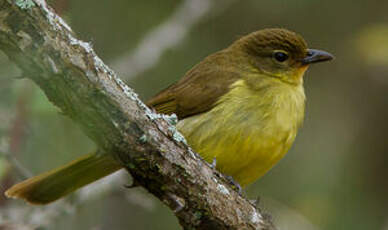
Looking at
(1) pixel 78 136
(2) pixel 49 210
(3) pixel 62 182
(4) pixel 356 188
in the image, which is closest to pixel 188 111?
(3) pixel 62 182

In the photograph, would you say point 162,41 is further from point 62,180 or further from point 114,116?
point 114,116

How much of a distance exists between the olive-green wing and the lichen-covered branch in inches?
44.4

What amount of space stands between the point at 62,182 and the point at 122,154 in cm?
132

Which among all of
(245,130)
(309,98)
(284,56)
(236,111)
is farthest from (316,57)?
(309,98)

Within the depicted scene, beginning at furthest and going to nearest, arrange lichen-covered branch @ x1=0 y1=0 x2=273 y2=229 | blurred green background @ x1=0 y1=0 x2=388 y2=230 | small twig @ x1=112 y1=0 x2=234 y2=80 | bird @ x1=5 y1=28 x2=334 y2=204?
blurred green background @ x1=0 y1=0 x2=388 y2=230 < small twig @ x1=112 y1=0 x2=234 y2=80 < bird @ x1=5 y1=28 x2=334 y2=204 < lichen-covered branch @ x1=0 y1=0 x2=273 y2=229

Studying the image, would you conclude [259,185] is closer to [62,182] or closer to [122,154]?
[62,182]

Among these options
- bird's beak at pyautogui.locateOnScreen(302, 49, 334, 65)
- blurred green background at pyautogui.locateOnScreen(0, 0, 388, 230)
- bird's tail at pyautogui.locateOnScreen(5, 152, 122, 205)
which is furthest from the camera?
blurred green background at pyautogui.locateOnScreen(0, 0, 388, 230)

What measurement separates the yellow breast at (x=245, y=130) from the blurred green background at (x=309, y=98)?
1.49 m

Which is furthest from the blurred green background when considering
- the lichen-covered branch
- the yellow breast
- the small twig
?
the lichen-covered branch

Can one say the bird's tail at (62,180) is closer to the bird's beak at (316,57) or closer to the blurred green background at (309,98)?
the blurred green background at (309,98)

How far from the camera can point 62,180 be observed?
159 inches

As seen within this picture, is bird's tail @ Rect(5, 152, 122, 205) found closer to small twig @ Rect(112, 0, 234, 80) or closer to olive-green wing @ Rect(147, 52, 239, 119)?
olive-green wing @ Rect(147, 52, 239, 119)

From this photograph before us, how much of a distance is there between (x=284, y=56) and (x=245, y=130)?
101 centimetres

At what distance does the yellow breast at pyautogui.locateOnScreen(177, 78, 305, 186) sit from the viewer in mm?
4074
